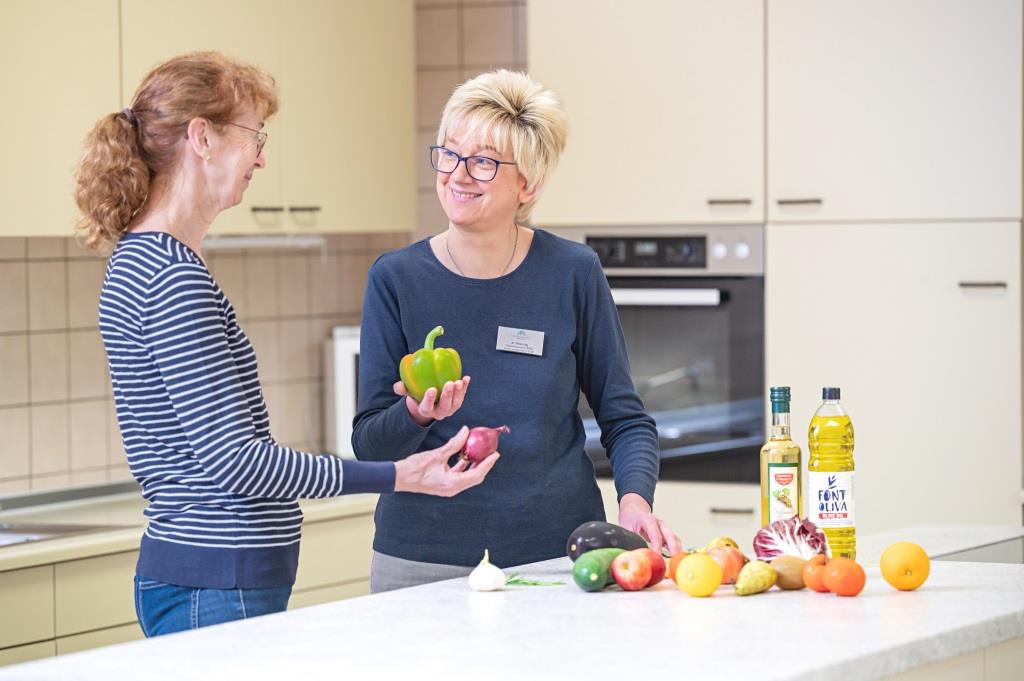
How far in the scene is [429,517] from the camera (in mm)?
2059

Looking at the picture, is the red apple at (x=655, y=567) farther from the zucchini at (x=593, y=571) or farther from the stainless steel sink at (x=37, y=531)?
the stainless steel sink at (x=37, y=531)

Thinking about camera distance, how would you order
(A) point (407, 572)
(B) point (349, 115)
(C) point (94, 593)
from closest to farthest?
(A) point (407, 572) < (C) point (94, 593) < (B) point (349, 115)

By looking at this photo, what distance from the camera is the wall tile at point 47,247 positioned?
3.26 m

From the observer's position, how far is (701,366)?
3.51 m

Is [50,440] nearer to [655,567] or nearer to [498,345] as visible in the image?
[498,345]

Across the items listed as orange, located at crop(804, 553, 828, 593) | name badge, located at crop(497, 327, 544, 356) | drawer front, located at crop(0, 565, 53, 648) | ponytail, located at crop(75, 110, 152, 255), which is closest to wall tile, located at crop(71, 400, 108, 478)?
drawer front, located at crop(0, 565, 53, 648)

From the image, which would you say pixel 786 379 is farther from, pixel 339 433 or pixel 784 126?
pixel 339 433

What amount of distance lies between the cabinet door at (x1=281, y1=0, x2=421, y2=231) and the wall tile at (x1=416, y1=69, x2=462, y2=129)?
28 centimetres

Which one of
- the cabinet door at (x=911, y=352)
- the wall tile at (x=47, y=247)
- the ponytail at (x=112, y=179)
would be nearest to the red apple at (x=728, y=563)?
the ponytail at (x=112, y=179)

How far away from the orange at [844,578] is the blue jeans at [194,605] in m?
0.64

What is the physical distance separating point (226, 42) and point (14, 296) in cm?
73

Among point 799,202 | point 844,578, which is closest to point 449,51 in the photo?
point 799,202

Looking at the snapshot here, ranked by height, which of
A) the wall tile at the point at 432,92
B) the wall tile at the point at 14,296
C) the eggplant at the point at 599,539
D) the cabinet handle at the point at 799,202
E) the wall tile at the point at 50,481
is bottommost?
the wall tile at the point at 50,481

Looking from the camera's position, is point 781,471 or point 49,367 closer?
point 781,471
